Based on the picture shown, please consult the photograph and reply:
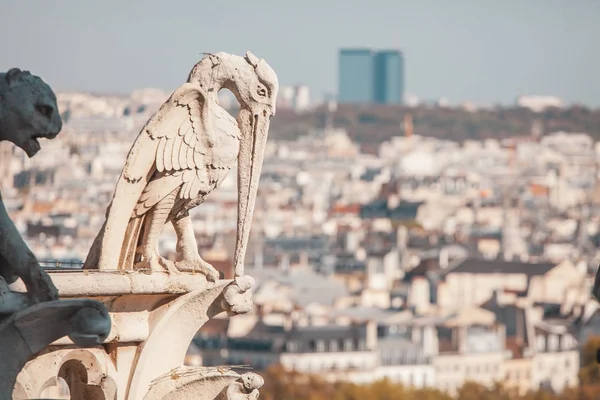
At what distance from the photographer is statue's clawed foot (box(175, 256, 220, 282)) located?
27.2ft

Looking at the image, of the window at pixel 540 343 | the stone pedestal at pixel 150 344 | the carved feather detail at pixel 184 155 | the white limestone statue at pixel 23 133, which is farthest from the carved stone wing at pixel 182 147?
the window at pixel 540 343

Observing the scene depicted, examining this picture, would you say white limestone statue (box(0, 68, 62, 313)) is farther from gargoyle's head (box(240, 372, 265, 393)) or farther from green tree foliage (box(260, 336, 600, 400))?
green tree foliage (box(260, 336, 600, 400))

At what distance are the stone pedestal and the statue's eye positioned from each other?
121 centimetres

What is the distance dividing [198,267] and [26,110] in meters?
2.01

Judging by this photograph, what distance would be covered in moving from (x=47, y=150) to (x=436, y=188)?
53.5 metres

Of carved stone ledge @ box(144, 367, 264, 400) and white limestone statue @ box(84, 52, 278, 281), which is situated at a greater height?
white limestone statue @ box(84, 52, 278, 281)

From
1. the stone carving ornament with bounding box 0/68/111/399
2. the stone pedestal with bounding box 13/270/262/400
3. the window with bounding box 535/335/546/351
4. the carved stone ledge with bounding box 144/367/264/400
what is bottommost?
the window with bounding box 535/335/546/351

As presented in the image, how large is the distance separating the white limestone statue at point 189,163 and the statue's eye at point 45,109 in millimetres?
1575

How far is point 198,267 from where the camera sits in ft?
27.4

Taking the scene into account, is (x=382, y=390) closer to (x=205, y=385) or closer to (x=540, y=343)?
A: (x=540, y=343)

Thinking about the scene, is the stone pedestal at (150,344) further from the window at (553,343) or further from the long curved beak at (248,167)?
the window at (553,343)

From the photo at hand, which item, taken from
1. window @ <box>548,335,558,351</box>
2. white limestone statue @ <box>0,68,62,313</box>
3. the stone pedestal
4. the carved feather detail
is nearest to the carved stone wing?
the carved feather detail

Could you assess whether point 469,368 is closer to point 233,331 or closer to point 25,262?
point 233,331

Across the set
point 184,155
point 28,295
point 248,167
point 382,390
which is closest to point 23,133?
point 28,295
